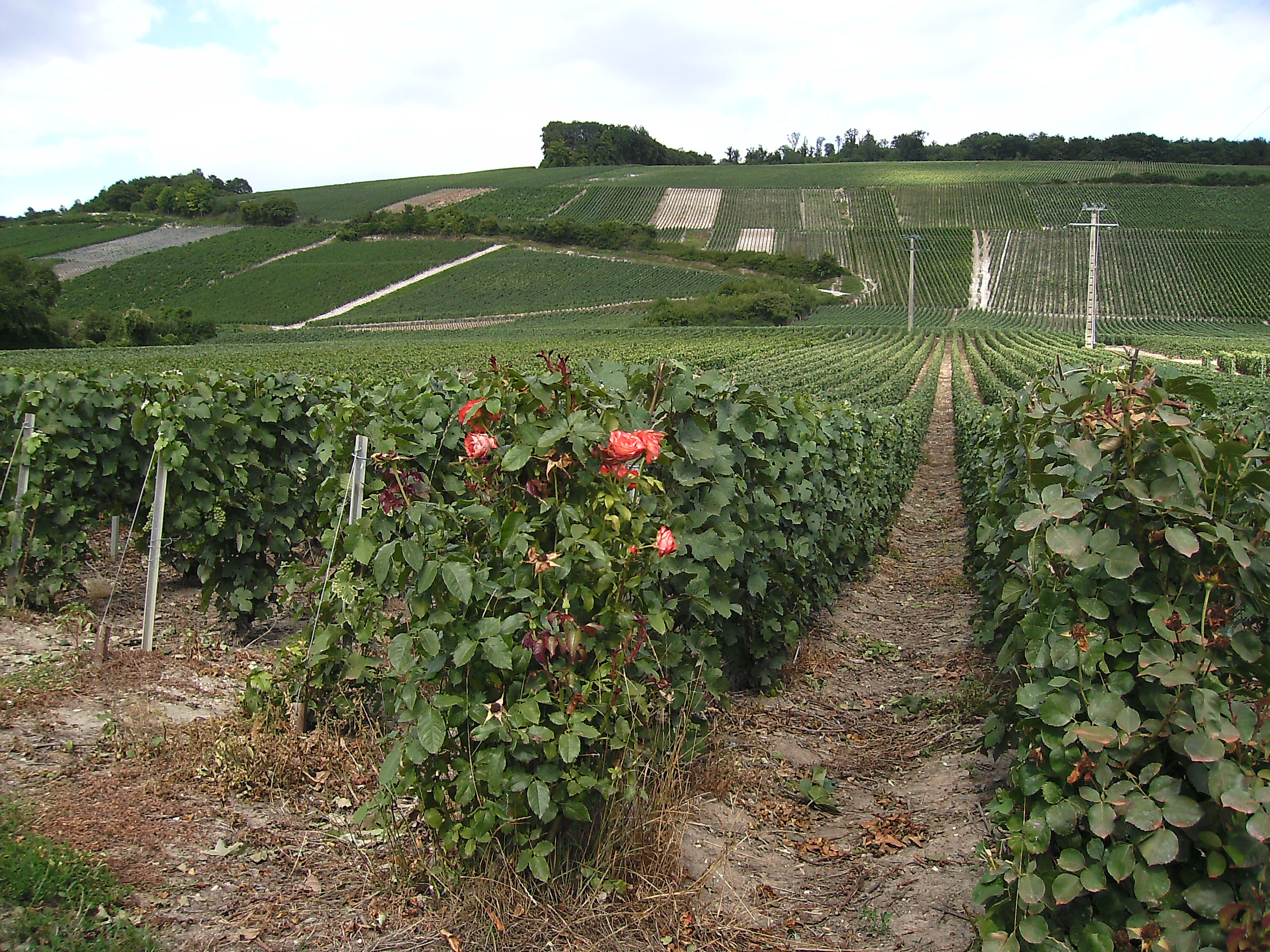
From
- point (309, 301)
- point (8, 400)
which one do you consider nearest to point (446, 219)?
point (309, 301)

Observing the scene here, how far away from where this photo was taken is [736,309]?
71.6m

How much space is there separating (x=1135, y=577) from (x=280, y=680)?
4042 mm

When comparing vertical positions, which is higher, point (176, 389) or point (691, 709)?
point (176, 389)

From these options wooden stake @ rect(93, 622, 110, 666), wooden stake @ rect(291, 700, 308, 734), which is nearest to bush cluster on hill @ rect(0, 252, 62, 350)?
wooden stake @ rect(93, 622, 110, 666)

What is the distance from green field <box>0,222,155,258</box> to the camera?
9531 centimetres

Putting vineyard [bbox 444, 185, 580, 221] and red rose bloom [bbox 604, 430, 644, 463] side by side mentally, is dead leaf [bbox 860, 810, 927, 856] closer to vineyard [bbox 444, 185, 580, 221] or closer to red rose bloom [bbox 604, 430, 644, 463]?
red rose bloom [bbox 604, 430, 644, 463]

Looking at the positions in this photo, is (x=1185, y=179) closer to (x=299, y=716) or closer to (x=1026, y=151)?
(x=1026, y=151)

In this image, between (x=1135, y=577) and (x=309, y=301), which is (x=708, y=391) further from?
(x=309, y=301)

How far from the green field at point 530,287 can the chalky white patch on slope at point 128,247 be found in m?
33.4

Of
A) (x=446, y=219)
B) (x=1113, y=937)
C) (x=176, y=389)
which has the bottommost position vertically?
(x=1113, y=937)

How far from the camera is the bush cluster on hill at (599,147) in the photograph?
488ft

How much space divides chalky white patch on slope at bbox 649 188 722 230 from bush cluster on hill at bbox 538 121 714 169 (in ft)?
129

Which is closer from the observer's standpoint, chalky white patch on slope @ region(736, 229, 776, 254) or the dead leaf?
the dead leaf

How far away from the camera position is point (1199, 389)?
2.59m
